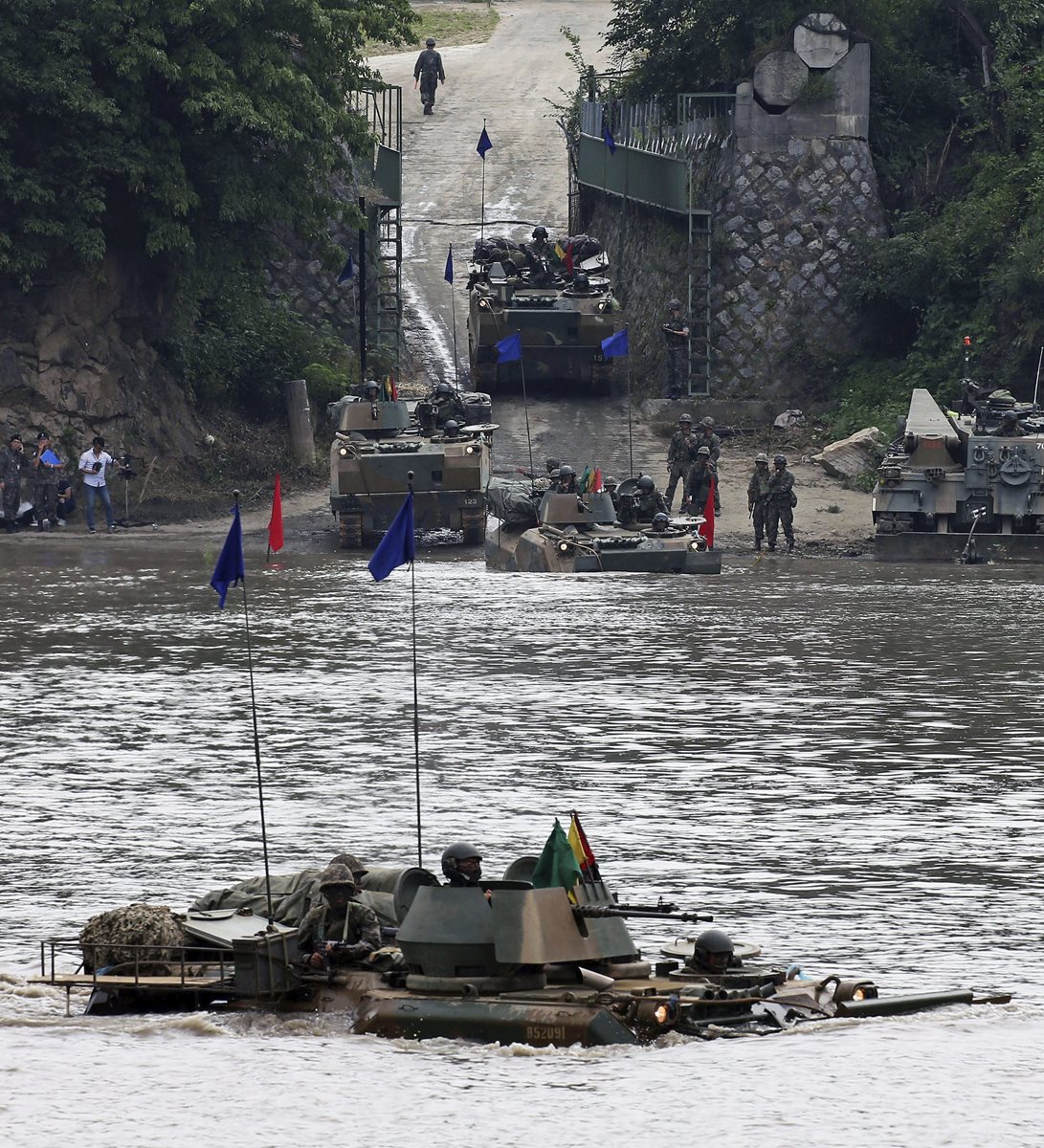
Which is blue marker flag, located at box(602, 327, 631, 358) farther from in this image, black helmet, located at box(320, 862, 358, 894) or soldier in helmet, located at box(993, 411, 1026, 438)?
black helmet, located at box(320, 862, 358, 894)

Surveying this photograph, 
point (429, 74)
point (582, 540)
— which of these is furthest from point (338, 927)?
point (429, 74)

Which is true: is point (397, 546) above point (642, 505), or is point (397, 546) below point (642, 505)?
above

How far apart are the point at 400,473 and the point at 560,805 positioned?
18.0 m

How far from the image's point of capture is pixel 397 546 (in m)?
15.7

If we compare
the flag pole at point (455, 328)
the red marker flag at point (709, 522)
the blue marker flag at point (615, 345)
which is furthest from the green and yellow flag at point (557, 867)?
the flag pole at point (455, 328)

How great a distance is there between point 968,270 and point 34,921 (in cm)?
3210

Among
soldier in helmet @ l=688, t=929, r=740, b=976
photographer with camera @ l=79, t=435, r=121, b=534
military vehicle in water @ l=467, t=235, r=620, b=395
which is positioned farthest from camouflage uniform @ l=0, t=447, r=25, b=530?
soldier in helmet @ l=688, t=929, r=740, b=976

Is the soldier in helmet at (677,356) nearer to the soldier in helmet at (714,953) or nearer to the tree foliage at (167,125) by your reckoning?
the tree foliage at (167,125)

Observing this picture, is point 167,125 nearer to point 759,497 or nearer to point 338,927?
point 759,497

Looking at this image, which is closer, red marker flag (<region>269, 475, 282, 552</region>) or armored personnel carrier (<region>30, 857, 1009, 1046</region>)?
armored personnel carrier (<region>30, 857, 1009, 1046</region>)

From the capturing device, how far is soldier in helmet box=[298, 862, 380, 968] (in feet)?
38.7

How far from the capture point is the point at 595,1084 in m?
10.9

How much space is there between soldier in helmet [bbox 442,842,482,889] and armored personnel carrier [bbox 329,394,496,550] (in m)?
22.4

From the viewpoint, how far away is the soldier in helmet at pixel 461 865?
37.8 feet
